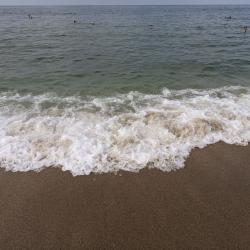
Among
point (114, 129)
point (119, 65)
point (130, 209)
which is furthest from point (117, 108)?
point (119, 65)

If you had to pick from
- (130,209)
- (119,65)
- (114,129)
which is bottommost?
(130,209)

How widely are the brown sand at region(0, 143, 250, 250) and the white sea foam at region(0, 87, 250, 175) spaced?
478mm

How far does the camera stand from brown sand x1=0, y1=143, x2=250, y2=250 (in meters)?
4.39

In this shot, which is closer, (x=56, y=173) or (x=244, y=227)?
(x=244, y=227)

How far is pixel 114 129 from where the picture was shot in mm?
7785

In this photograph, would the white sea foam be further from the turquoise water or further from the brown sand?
the turquoise water

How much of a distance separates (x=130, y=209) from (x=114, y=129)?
10.8 ft

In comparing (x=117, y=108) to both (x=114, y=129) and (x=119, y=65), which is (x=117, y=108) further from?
(x=119, y=65)

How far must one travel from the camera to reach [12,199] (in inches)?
206

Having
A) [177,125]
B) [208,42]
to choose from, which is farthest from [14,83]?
[208,42]

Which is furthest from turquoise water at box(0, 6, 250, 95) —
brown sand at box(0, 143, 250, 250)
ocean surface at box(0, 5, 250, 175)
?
brown sand at box(0, 143, 250, 250)

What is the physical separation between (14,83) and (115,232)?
10988 mm

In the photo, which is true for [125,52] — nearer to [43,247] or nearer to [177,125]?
[177,125]

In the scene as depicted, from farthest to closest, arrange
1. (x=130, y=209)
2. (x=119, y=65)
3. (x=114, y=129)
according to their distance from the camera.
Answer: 1. (x=119, y=65)
2. (x=114, y=129)
3. (x=130, y=209)
